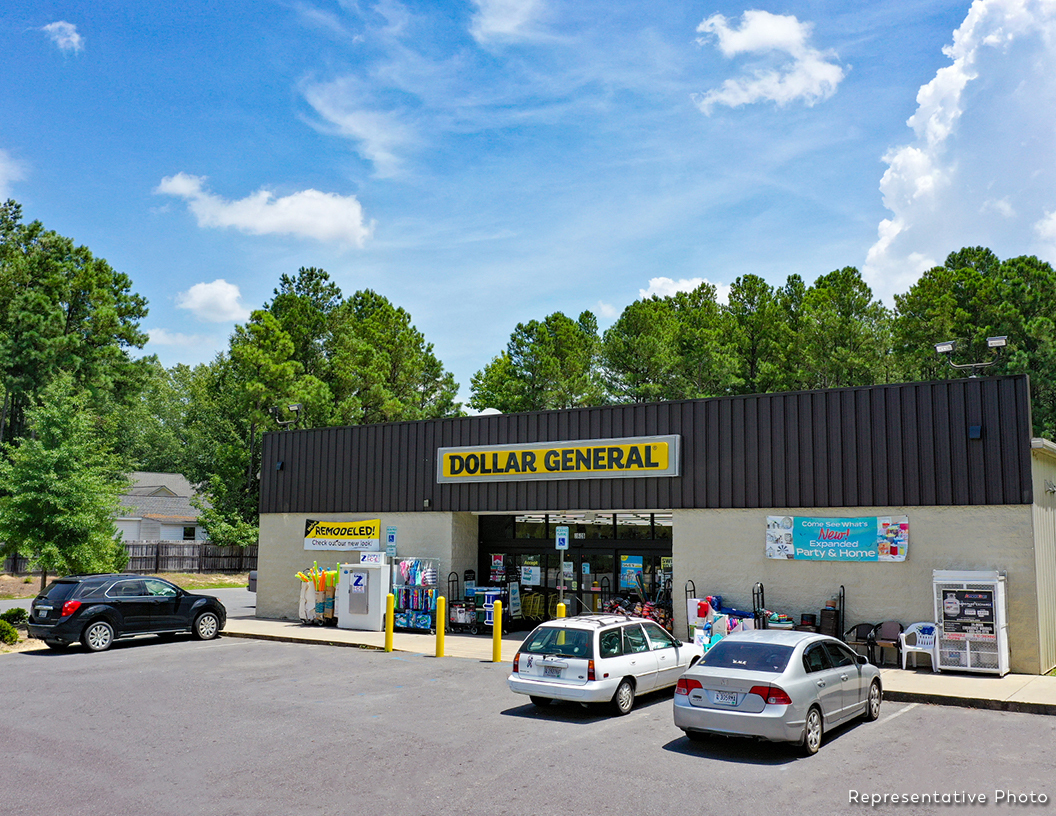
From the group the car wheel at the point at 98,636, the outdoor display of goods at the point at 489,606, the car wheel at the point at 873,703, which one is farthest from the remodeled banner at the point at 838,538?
the car wheel at the point at 98,636

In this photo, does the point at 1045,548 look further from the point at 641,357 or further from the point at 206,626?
the point at 641,357

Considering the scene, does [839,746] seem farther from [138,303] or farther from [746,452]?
[138,303]

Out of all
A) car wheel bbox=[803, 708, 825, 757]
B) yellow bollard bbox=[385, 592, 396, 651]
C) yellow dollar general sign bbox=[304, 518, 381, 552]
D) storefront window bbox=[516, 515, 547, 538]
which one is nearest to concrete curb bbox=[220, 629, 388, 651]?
yellow bollard bbox=[385, 592, 396, 651]

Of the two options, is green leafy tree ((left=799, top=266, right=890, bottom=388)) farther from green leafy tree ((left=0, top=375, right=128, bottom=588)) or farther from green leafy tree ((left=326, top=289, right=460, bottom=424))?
green leafy tree ((left=0, top=375, right=128, bottom=588))

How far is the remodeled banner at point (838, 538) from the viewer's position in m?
16.5

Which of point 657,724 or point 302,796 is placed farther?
point 657,724

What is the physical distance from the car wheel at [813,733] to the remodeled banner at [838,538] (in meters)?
7.59

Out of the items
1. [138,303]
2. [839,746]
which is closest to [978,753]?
[839,746]

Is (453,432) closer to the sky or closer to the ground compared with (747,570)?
closer to the sky

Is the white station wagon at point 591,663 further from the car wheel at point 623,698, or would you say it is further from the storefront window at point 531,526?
the storefront window at point 531,526

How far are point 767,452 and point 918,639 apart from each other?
466 cm

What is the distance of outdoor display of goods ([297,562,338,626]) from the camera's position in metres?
23.0

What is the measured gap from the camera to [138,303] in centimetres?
4875

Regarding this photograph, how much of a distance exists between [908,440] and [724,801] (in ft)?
35.6
